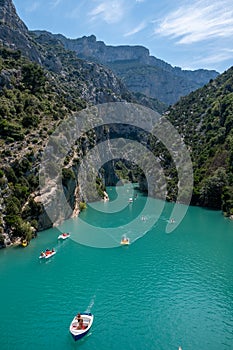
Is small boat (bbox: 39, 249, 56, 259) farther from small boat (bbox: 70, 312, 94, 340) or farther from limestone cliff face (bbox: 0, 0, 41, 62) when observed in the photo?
limestone cliff face (bbox: 0, 0, 41, 62)

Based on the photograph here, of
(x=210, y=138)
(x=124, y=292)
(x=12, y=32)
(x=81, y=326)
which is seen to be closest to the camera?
(x=81, y=326)

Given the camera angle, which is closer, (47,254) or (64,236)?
(47,254)

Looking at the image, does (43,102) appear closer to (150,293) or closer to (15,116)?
(15,116)

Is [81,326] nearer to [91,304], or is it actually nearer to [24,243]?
[91,304]

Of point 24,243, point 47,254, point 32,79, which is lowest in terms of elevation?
point 47,254

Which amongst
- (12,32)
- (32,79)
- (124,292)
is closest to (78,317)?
(124,292)

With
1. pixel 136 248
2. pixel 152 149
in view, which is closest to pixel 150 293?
pixel 136 248

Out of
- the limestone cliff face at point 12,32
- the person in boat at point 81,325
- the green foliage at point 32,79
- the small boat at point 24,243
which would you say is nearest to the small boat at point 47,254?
the small boat at point 24,243
